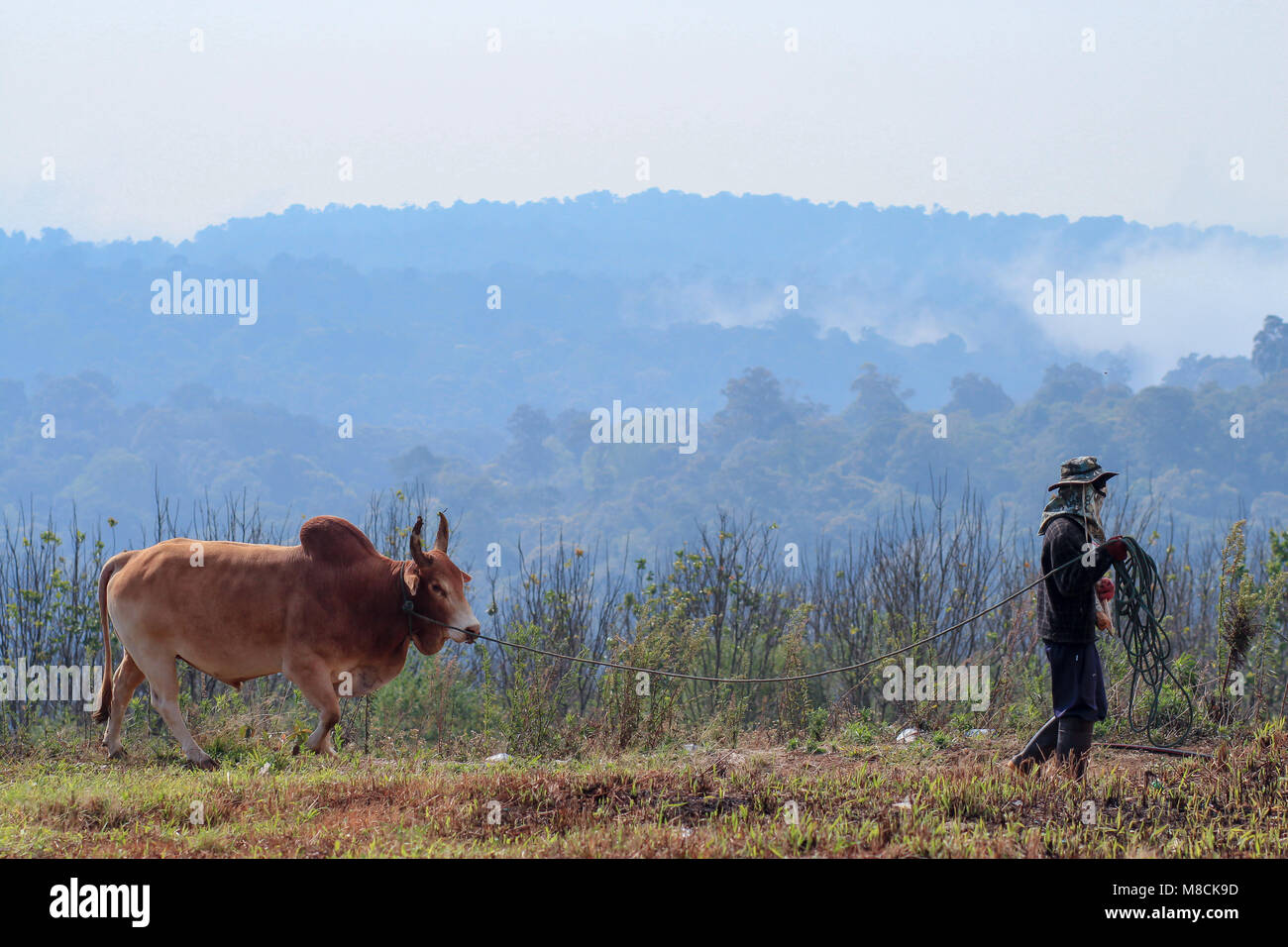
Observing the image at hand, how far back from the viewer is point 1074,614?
6020 millimetres

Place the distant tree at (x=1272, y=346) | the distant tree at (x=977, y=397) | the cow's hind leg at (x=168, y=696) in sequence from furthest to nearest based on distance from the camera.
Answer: the distant tree at (x=977, y=397)
the distant tree at (x=1272, y=346)
the cow's hind leg at (x=168, y=696)

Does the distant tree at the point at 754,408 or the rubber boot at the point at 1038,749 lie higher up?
the distant tree at the point at 754,408

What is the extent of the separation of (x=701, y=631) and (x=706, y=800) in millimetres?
3948

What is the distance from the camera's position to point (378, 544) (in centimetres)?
1357

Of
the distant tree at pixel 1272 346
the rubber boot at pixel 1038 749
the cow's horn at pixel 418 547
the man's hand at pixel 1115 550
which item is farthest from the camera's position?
the distant tree at pixel 1272 346

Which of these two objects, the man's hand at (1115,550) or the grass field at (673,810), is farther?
the man's hand at (1115,550)

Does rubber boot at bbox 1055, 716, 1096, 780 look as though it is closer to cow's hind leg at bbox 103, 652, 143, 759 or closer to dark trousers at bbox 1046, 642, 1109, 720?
dark trousers at bbox 1046, 642, 1109, 720

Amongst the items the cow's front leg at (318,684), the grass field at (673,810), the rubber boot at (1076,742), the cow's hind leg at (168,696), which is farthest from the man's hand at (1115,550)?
the cow's hind leg at (168,696)

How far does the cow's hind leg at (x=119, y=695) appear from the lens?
7531 millimetres

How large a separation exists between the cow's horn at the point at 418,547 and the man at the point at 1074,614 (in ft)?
11.3

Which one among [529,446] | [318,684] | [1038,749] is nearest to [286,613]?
[318,684]

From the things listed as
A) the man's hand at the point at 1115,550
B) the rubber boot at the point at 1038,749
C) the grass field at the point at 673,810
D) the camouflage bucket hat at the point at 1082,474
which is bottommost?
the grass field at the point at 673,810

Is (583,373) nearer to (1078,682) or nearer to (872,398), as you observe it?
(872,398)

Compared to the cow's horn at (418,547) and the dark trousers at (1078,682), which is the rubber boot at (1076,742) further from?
the cow's horn at (418,547)
